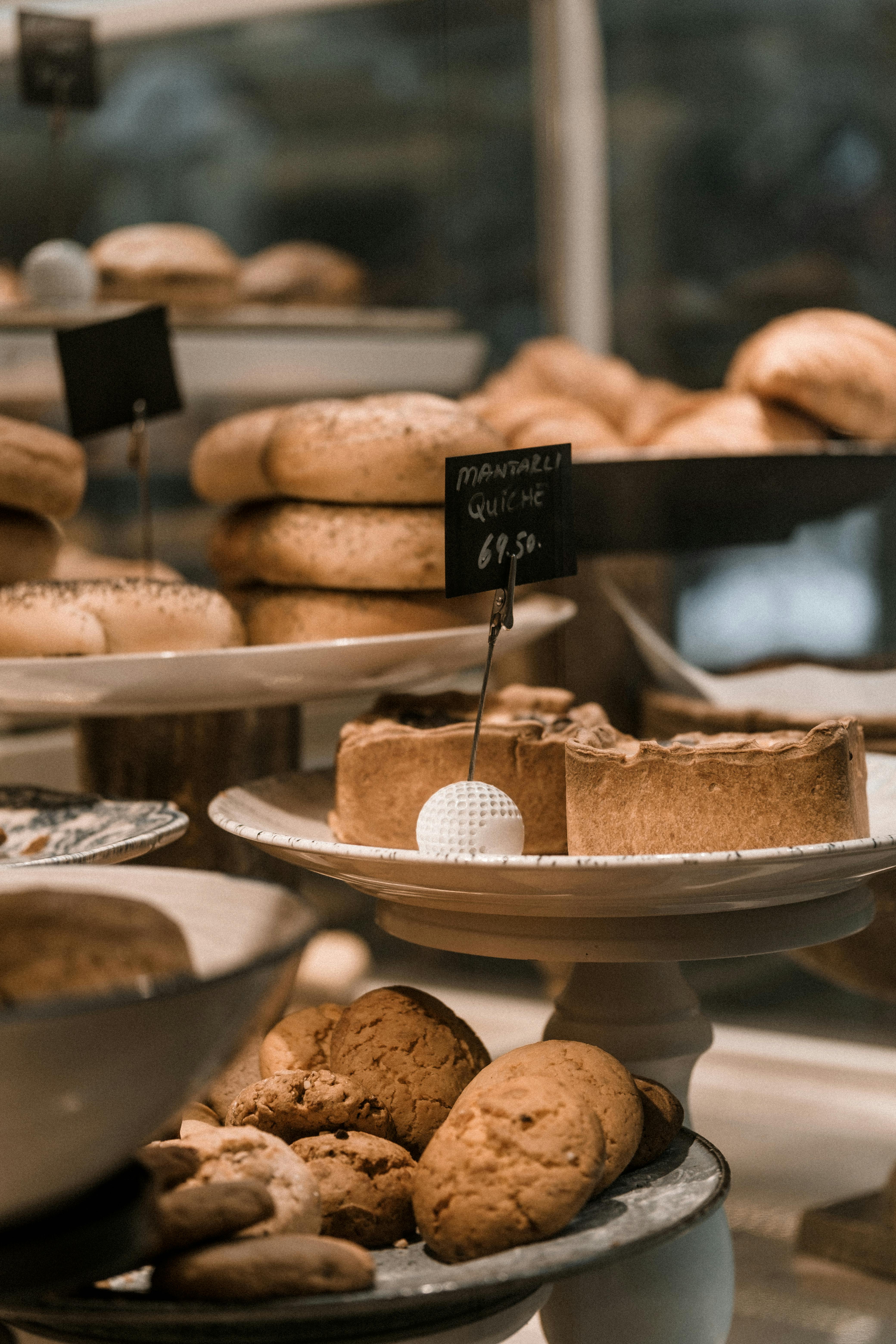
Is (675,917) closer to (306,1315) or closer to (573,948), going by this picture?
(573,948)

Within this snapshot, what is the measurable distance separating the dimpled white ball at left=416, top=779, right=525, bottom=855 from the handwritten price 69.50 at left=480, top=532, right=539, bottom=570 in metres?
0.14

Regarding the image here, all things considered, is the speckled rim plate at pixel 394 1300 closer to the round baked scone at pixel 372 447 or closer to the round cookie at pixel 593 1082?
the round cookie at pixel 593 1082

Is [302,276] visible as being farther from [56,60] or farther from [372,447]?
[372,447]

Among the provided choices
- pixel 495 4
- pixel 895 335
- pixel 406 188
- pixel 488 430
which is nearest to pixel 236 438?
pixel 488 430

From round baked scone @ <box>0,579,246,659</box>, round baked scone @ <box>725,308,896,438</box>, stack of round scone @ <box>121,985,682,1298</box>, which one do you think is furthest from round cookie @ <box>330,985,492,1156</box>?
round baked scone @ <box>725,308,896,438</box>

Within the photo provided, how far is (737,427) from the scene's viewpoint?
171 cm

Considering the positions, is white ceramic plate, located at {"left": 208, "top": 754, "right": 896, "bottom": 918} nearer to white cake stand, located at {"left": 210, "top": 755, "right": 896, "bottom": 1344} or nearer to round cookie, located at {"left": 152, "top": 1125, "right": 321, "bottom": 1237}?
white cake stand, located at {"left": 210, "top": 755, "right": 896, "bottom": 1344}

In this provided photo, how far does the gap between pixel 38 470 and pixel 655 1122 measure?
2.48 feet

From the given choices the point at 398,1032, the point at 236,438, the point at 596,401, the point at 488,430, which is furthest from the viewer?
the point at 596,401

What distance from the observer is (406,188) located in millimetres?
2422

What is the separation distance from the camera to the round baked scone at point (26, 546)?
1.15m

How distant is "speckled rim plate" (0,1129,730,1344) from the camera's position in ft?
1.75

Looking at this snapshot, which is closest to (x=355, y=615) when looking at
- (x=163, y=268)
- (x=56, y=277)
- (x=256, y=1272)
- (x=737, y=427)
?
(x=256, y=1272)

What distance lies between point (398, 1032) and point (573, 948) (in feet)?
0.39
